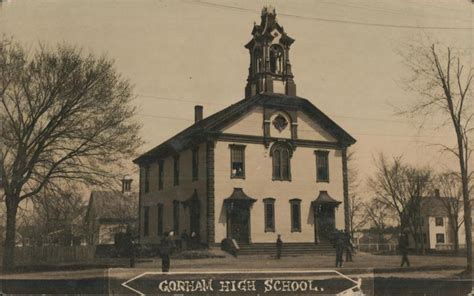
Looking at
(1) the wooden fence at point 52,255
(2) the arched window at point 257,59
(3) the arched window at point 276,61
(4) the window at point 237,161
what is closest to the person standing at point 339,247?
(4) the window at point 237,161

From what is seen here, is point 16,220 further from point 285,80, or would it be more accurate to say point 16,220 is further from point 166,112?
point 285,80

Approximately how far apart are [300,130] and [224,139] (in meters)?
2.02

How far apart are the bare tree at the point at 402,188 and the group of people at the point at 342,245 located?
1355 millimetres

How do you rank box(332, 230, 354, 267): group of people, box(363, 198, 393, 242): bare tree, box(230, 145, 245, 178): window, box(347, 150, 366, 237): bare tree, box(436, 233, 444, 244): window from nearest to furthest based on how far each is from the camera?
1. box(332, 230, 354, 267): group of people
2. box(230, 145, 245, 178): window
3. box(363, 198, 393, 242): bare tree
4. box(347, 150, 366, 237): bare tree
5. box(436, 233, 444, 244): window

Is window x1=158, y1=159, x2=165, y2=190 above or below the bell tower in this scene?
below

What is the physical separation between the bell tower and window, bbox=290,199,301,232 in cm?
282

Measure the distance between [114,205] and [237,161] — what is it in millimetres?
3684

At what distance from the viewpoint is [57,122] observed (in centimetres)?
1327

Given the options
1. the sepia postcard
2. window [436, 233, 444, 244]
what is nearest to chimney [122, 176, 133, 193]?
the sepia postcard

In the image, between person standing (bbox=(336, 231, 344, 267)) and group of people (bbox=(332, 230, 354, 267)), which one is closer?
person standing (bbox=(336, 231, 344, 267))

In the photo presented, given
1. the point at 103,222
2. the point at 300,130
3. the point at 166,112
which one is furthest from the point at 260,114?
the point at 103,222

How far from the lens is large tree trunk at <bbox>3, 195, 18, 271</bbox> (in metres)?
12.2

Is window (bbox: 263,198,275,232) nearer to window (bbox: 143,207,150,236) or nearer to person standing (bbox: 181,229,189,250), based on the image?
person standing (bbox: 181,229,189,250)

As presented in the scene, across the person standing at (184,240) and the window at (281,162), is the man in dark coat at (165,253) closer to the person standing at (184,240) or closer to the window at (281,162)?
the person standing at (184,240)
